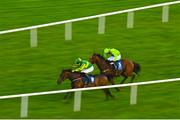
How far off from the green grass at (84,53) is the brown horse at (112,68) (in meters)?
0.37

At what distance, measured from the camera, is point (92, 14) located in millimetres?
22906

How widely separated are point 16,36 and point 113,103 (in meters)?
6.36

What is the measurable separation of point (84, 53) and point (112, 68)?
3.17 meters

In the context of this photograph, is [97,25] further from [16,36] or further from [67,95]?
[67,95]

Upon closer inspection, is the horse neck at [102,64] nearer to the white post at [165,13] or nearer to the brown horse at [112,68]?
the brown horse at [112,68]

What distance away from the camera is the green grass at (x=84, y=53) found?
48.9ft

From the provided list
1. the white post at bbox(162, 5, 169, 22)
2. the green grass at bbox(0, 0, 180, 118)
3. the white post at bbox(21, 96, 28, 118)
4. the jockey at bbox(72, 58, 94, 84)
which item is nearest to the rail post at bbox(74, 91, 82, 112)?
the green grass at bbox(0, 0, 180, 118)

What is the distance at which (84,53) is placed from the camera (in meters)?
19.0

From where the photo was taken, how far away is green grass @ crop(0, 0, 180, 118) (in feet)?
48.9

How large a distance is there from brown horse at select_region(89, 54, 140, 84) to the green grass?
0.37 meters

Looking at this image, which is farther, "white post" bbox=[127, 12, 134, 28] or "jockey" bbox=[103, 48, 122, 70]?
"white post" bbox=[127, 12, 134, 28]

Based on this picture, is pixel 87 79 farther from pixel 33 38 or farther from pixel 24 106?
pixel 33 38

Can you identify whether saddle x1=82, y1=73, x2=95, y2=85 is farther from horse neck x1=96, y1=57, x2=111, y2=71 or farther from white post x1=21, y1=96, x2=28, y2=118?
white post x1=21, y1=96, x2=28, y2=118

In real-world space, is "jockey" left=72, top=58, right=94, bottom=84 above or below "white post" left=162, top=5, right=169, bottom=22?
below
